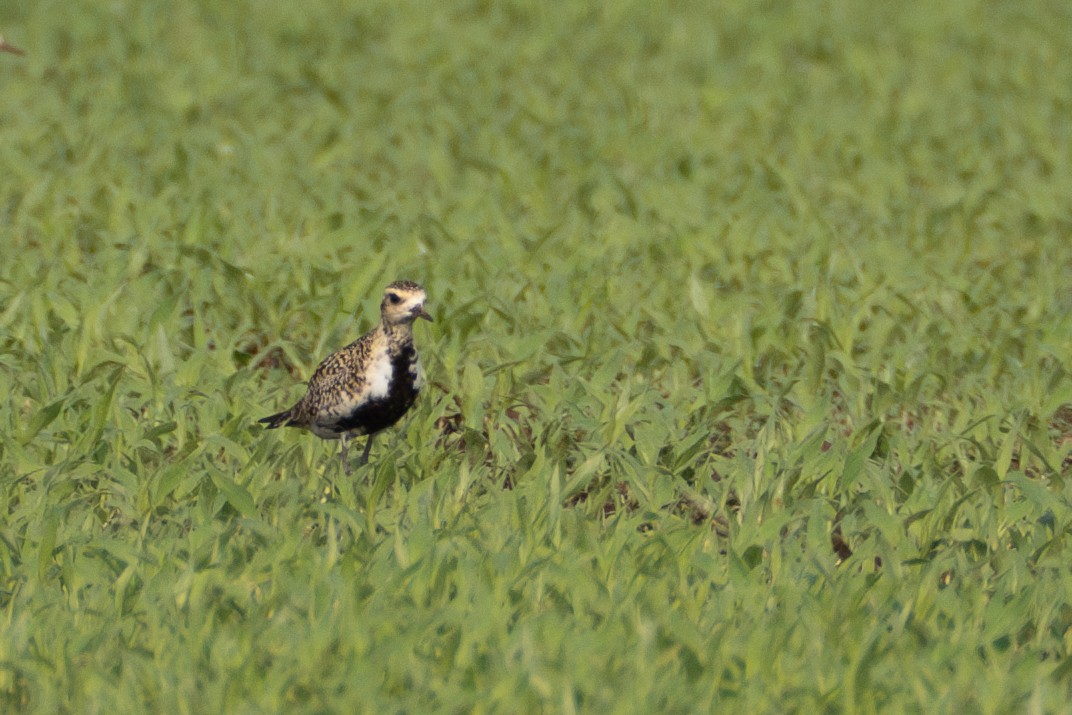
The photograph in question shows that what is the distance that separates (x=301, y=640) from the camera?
4.89 metres

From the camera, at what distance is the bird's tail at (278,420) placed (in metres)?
6.51

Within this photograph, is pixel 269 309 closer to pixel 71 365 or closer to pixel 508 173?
pixel 71 365

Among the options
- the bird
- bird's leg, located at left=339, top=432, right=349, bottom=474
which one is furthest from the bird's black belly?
bird's leg, located at left=339, top=432, right=349, bottom=474

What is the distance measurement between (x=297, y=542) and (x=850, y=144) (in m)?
6.78

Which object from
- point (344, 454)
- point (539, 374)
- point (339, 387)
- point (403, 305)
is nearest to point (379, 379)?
point (339, 387)

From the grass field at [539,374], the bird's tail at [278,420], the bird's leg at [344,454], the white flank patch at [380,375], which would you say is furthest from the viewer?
the bird's tail at [278,420]

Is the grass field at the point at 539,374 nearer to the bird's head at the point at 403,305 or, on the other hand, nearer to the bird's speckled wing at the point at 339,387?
the bird's speckled wing at the point at 339,387

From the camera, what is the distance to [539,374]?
7.41 meters

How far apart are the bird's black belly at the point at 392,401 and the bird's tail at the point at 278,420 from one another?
30 cm

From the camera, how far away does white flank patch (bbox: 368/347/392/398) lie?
243 inches

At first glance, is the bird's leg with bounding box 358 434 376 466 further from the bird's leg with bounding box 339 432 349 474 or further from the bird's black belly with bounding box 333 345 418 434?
the bird's black belly with bounding box 333 345 418 434

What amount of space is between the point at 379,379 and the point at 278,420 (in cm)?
56

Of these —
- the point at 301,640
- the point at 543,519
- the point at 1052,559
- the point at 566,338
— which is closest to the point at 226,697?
the point at 301,640

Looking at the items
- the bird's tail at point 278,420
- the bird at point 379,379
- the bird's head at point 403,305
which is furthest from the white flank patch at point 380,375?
the bird's tail at point 278,420
